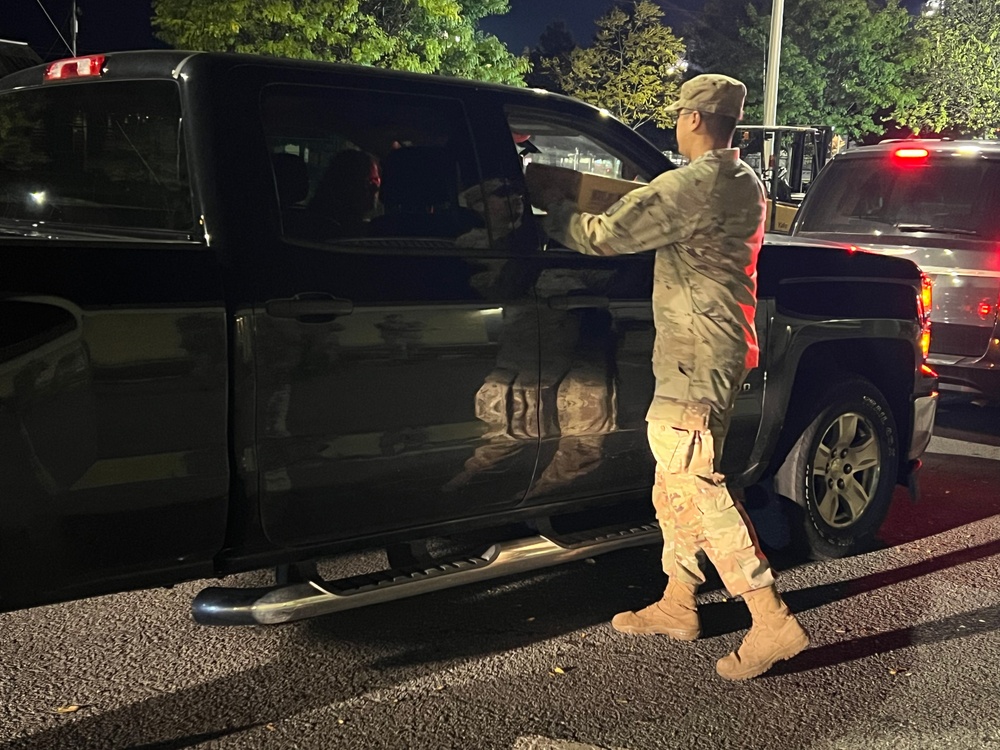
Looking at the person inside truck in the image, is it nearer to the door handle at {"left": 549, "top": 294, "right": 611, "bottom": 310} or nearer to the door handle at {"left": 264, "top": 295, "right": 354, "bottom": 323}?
the door handle at {"left": 264, "top": 295, "right": 354, "bottom": 323}

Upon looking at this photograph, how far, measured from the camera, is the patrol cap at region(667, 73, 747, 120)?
11.8 ft

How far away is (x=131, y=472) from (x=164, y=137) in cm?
104

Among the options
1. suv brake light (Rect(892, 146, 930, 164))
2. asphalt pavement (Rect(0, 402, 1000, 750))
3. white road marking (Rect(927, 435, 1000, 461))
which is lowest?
white road marking (Rect(927, 435, 1000, 461))

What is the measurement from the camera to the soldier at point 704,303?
11.7ft

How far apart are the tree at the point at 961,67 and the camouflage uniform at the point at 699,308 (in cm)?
3223

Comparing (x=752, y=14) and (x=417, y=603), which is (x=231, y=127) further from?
(x=752, y=14)

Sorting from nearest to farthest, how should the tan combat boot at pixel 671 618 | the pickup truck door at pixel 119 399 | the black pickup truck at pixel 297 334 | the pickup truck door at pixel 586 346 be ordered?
the pickup truck door at pixel 119 399 → the black pickup truck at pixel 297 334 → the pickup truck door at pixel 586 346 → the tan combat boot at pixel 671 618

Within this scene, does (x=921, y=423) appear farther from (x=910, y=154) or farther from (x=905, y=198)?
(x=910, y=154)

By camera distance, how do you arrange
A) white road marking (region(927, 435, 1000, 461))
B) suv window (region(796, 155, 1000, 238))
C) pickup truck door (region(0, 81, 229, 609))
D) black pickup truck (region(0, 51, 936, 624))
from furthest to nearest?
suv window (region(796, 155, 1000, 238)) < white road marking (region(927, 435, 1000, 461)) < black pickup truck (region(0, 51, 936, 624)) < pickup truck door (region(0, 81, 229, 609))

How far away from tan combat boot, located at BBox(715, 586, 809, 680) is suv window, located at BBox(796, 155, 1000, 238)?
14.5 feet

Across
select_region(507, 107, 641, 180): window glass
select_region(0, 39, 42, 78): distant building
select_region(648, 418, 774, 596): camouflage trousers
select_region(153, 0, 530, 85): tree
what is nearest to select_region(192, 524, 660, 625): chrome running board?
select_region(648, 418, 774, 596): camouflage trousers

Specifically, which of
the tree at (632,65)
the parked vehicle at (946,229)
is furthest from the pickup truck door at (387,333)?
the tree at (632,65)

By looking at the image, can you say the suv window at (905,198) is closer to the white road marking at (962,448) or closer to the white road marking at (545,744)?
the white road marking at (962,448)

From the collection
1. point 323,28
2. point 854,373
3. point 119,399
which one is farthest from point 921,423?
point 323,28
